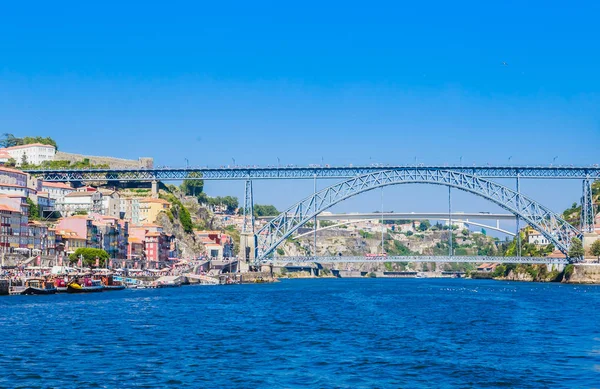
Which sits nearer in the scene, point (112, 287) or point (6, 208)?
point (112, 287)

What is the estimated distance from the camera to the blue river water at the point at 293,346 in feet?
82.0

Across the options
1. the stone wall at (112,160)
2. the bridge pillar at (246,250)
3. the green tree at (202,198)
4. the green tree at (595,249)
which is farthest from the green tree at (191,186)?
the green tree at (595,249)

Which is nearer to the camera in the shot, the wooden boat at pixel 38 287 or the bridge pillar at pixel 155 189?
the wooden boat at pixel 38 287

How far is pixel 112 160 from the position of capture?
142 meters

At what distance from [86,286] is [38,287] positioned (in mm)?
5783

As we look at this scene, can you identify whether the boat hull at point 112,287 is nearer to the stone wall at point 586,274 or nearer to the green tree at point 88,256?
the green tree at point 88,256

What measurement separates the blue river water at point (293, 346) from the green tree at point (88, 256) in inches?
1196

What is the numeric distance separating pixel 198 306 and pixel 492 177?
6142 centimetres

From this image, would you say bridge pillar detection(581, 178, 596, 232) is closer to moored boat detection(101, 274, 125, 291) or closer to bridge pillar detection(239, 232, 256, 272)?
bridge pillar detection(239, 232, 256, 272)

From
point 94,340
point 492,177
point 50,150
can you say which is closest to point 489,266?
point 492,177

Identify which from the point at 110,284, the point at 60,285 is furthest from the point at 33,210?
the point at 60,285

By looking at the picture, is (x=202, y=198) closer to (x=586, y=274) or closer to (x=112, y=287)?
(x=586, y=274)

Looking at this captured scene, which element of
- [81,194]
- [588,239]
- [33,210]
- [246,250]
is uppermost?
[81,194]

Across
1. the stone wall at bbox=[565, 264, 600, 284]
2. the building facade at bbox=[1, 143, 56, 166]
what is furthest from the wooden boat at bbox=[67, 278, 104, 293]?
the building facade at bbox=[1, 143, 56, 166]
